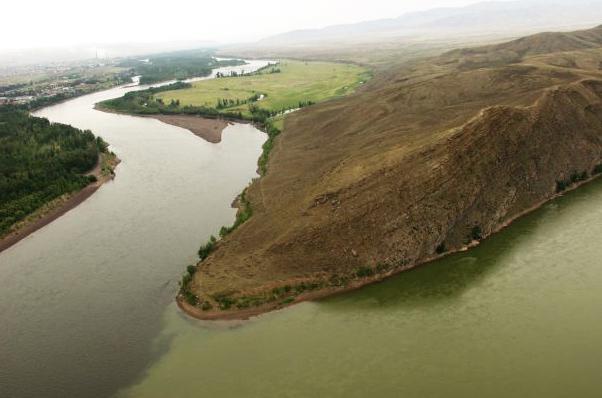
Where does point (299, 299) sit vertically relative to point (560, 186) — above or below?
below

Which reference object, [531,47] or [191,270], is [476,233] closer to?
[191,270]

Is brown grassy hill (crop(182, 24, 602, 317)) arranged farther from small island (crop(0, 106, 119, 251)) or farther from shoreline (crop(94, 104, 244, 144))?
shoreline (crop(94, 104, 244, 144))

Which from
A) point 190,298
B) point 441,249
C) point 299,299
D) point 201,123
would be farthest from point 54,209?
point 201,123

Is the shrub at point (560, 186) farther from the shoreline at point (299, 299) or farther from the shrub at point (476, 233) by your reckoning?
the shoreline at point (299, 299)

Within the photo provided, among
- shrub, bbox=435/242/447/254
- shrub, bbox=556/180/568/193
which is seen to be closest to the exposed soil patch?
shrub, bbox=435/242/447/254

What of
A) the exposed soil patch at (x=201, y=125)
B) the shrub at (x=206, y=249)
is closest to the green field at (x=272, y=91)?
the exposed soil patch at (x=201, y=125)
